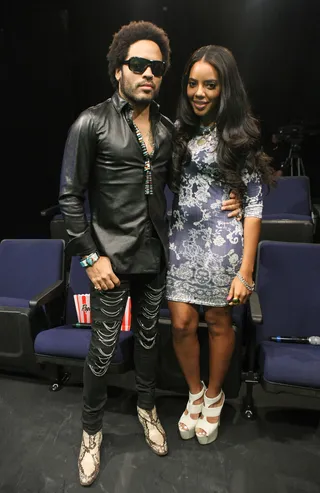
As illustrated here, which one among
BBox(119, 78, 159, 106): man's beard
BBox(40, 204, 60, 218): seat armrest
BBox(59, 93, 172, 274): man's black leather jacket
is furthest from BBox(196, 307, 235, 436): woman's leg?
BBox(40, 204, 60, 218): seat armrest

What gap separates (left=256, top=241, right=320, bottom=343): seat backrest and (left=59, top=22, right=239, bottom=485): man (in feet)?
1.90

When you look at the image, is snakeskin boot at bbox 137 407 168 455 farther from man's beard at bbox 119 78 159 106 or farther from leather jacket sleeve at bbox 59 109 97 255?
man's beard at bbox 119 78 159 106

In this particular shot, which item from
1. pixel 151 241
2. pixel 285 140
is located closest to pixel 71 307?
pixel 151 241

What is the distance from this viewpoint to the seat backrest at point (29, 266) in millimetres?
2133

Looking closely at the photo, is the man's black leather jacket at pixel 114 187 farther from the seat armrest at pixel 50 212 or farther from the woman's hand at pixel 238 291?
the seat armrest at pixel 50 212

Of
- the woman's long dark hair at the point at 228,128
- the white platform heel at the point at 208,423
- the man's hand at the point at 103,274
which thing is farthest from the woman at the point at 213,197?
the man's hand at the point at 103,274

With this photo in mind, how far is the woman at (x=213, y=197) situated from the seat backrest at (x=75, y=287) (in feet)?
2.46

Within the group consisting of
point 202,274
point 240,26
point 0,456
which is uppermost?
point 240,26

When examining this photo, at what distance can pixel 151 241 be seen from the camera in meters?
1.33

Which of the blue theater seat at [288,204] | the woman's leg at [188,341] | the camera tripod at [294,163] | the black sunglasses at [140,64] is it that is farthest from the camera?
the camera tripod at [294,163]

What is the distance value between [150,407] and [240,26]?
3.30 m

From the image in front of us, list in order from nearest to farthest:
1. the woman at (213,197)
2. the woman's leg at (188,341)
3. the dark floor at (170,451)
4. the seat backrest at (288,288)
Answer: the woman at (213,197)
the dark floor at (170,451)
the woman's leg at (188,341)
the seat backrest at (288,288)

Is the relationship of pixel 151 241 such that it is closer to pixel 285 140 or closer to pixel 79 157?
pixel 79 157

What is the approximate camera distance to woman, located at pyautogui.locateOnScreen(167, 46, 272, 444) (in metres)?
1.27
